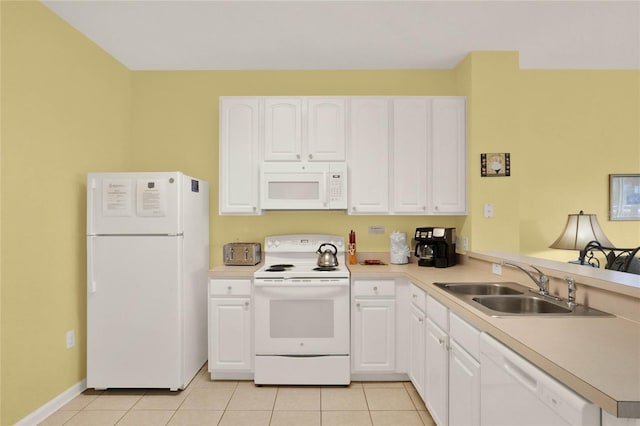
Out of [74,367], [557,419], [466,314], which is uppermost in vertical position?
[466,314]

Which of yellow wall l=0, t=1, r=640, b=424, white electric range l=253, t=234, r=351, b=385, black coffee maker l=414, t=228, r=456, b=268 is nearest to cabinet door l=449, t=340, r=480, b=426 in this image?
white electric range l=253, t=234, r=351, b=385

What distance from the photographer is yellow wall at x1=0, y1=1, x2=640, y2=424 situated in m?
2.27

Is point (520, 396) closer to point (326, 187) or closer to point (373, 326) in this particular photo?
point (373, 326)

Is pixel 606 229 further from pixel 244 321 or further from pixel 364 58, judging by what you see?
pixel 244 321

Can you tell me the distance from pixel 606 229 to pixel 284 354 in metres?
3.35

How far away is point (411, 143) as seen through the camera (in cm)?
321

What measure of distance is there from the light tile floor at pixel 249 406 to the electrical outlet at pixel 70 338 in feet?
1.30

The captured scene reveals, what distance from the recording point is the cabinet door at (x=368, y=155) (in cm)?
321

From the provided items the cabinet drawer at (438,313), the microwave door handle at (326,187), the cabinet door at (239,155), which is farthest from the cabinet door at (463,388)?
the cabinet door at (239,155)

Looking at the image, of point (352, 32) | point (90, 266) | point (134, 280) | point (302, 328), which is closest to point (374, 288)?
point (302, 328)

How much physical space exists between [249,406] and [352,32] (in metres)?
2.87

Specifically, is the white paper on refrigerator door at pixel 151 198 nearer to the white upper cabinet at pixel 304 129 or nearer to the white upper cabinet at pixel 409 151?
the white upper cabinet at pixel 304 129

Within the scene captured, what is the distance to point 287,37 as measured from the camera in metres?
2.88

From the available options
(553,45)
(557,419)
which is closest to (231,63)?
(553,45)
